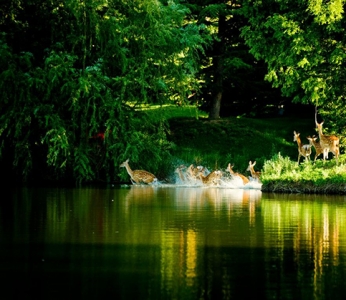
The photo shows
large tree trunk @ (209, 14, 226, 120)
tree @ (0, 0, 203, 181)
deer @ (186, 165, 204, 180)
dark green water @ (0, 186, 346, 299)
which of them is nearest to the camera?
dark green water @ (0, 186, 346, 299)

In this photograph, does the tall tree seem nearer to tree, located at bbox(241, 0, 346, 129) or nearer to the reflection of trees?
tree, located at bbox(241, 0, 346, 129)

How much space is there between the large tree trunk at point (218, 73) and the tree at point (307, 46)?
8.11 metres

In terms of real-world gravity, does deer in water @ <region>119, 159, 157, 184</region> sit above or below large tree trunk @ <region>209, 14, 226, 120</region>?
below

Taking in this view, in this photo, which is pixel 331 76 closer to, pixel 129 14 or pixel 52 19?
pixel 129 14

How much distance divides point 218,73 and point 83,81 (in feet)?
44.1

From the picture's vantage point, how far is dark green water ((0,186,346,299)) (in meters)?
10.8

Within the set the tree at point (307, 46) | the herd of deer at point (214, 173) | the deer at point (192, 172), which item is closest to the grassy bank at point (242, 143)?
the herd of deer at point (214, 173)

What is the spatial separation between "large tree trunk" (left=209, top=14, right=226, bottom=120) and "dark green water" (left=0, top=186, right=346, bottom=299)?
2132 cm

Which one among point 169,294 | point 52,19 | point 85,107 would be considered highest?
point 52,19

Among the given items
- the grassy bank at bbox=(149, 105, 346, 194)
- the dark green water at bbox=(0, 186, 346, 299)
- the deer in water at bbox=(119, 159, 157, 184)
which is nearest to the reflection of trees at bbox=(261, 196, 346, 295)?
the dark green water at bbox=(0, 186, 346, 299)

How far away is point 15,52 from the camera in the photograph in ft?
115

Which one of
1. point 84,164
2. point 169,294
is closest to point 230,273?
point 169,294

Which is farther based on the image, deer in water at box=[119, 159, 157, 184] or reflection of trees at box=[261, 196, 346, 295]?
deer in water at box=[119, 159, 157, 184]

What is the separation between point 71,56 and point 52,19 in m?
1.94
